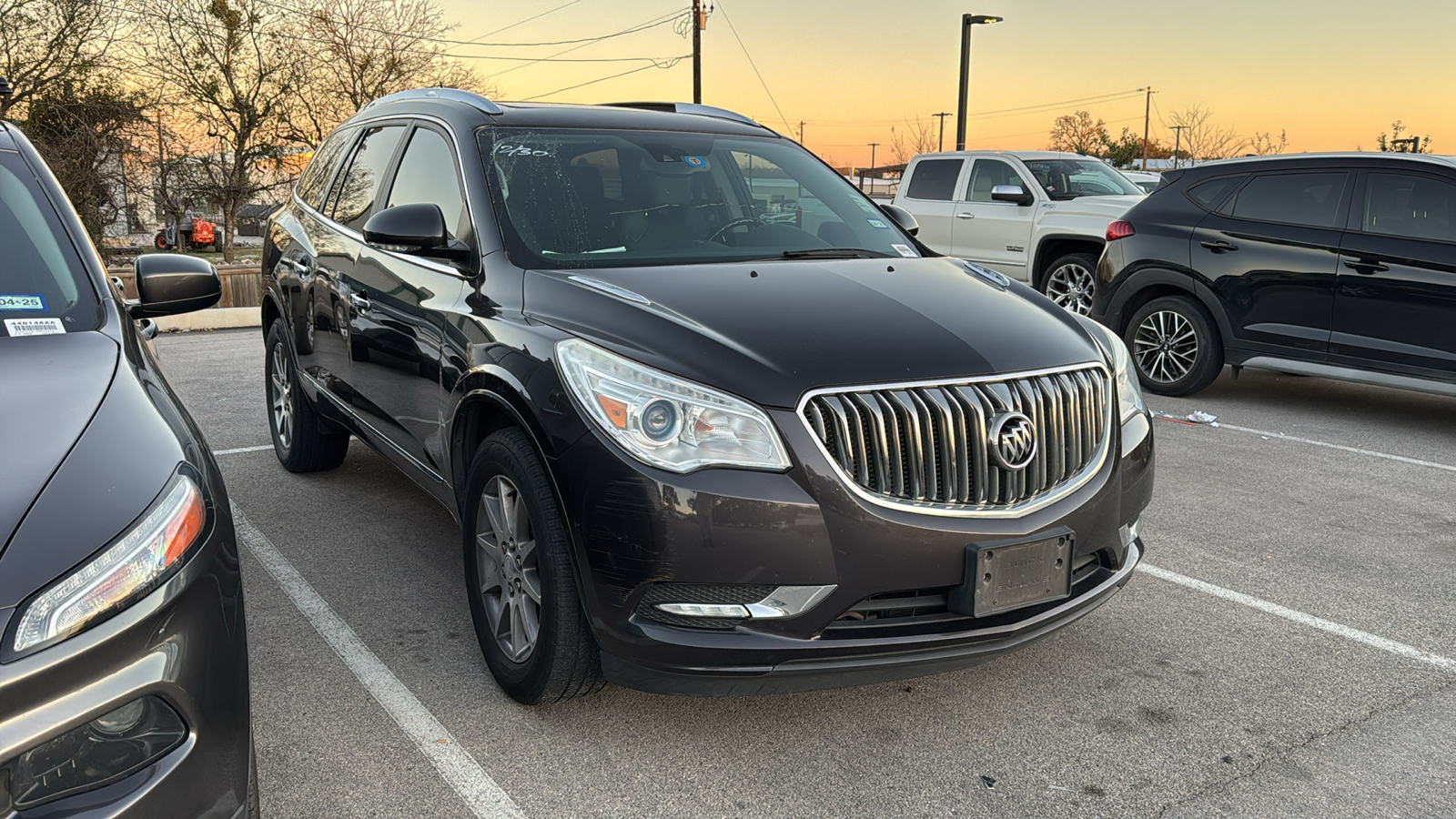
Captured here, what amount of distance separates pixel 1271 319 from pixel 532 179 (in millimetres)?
5709

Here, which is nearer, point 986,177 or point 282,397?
point 282,397

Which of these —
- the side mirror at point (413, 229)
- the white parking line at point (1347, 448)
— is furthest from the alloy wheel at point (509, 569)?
the white parking line at point (1347, 448)

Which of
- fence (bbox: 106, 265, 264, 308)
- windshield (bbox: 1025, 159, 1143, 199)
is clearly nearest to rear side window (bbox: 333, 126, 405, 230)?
windshield (bbox: 1025, 159, 1143, 199)

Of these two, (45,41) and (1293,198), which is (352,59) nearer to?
(45,41)

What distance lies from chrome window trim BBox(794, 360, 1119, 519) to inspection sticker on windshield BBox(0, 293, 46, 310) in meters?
1.98

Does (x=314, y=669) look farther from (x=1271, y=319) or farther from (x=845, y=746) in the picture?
(x=1271, y=319)

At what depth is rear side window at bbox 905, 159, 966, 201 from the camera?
12406mm

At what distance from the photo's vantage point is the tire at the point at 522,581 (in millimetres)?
2855

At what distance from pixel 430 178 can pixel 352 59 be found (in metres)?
30.1

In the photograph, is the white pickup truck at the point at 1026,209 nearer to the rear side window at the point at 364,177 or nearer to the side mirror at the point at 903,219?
the side mirror at the point at 903,219

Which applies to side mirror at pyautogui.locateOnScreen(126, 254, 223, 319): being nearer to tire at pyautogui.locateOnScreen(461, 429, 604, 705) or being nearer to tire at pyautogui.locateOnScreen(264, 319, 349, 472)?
tire at pyautogui.locateOnScreen(461, 429, 604, 705)

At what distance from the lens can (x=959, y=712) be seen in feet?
10.5

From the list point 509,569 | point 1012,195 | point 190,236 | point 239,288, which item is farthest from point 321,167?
point 190,236

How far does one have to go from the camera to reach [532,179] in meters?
3.71
